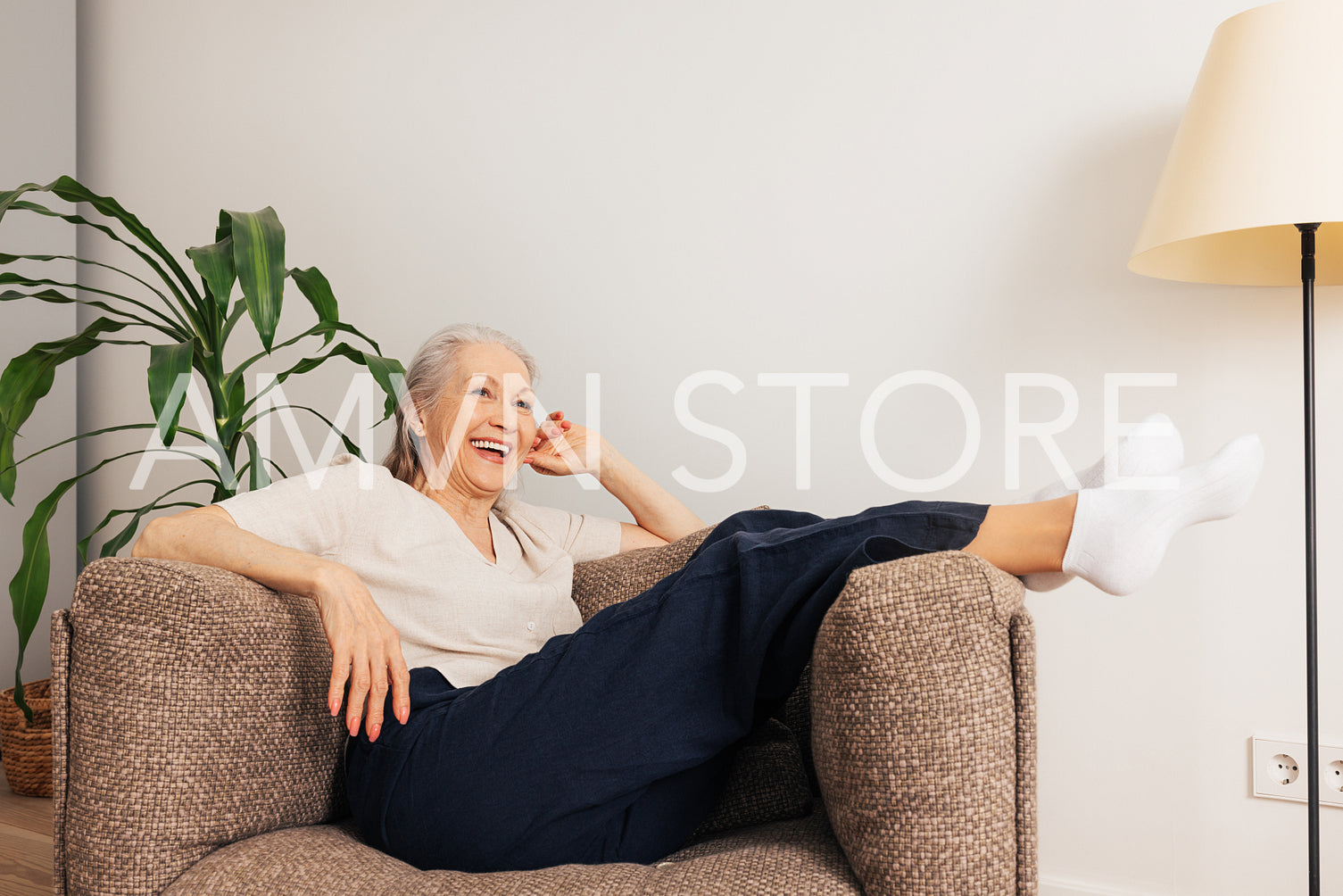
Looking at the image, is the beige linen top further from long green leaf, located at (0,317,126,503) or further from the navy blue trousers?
long green leaf, located at (0,317,126,503)

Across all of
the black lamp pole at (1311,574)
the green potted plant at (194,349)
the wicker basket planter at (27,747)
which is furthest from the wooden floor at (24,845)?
the black lamp pole at (1311,574)

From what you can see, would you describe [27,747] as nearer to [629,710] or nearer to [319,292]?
[319,292]

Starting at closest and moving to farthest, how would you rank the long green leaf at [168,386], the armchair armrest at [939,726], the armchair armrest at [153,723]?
1. the armchair armrest at [939,726]
2. the armchair armrest at [153,723]
3. the long green leaf at [168,386]

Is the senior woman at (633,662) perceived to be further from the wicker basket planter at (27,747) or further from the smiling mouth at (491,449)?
the wicker basket planter at (27,747)

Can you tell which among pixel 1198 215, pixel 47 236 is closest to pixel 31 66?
pixel 47 236

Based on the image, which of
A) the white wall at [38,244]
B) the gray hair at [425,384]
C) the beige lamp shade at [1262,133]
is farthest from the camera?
the white wall at [38,244]

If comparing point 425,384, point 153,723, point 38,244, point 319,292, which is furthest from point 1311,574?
point 38,244

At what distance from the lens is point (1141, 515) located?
3.16 ft

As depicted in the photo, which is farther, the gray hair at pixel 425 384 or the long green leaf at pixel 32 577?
the long green leaf at pixel 32 577

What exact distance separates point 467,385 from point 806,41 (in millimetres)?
984

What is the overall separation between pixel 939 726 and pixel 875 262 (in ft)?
3.79

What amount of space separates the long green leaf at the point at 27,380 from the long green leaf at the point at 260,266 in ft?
0.87

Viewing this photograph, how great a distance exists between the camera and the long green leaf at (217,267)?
4.75 feet

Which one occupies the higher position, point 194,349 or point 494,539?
point 194,349
